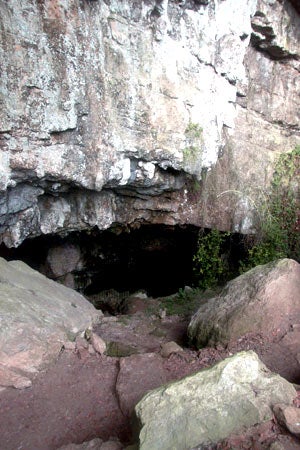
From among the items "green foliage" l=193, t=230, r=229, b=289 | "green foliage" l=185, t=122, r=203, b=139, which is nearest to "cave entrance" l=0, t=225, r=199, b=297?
"green foliage" l=193, t=230, r=229, b=289

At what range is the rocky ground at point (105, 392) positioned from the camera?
9.93 feet

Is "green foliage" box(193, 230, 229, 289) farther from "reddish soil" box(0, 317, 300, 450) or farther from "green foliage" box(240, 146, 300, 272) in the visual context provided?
"reddish soil" box(0, 317, 300, 450)

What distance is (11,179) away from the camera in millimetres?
5039

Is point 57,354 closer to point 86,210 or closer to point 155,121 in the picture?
point 86,210

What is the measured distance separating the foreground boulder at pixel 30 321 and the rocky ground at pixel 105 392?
0.15 meters

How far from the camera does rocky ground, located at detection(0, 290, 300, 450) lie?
303cm

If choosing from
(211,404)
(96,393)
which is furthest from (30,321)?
(211,404)

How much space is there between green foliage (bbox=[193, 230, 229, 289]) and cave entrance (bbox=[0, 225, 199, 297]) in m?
0.42

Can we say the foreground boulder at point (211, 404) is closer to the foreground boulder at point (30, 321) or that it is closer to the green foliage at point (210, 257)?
the foreground boulder at point (30, 321)

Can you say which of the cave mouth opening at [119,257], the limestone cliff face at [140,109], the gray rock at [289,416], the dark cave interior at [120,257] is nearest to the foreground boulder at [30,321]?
the limestone cliff face at [140,109]

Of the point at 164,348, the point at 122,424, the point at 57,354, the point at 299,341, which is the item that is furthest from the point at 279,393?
the point at 57,354

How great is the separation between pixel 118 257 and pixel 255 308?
5.97 meters

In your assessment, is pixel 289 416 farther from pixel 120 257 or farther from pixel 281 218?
pixel 120 257

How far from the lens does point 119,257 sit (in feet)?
33.0
